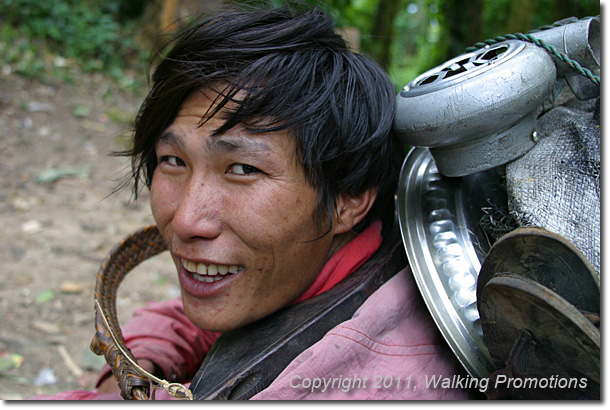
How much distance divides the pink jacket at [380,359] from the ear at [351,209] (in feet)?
0.74

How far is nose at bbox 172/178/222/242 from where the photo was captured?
1.30m

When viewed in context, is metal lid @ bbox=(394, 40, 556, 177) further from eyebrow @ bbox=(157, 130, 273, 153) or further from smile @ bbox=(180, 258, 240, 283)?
smile @ bbox=(180, 258, 240, 283)

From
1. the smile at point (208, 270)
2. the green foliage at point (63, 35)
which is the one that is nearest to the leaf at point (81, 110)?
the green foliage at point (63, 35)

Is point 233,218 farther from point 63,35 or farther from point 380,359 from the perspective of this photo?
point 63,35

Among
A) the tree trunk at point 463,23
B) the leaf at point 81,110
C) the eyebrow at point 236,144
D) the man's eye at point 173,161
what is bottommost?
the leaf at point 81,110

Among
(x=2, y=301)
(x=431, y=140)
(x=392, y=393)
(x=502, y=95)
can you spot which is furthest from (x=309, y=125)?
(x=2, y=301)

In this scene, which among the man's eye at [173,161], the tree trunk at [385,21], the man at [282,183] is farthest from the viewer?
the tree trunk at [385,21]

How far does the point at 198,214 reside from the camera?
130 cm

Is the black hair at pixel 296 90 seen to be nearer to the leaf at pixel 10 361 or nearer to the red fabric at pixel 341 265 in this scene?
the red fabric at pixel 341 265

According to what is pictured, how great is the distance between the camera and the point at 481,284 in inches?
42.9

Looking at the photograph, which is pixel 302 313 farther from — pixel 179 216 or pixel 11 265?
pixel 11 265

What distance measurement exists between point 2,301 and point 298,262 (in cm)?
261

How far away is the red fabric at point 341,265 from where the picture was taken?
149 centimetres

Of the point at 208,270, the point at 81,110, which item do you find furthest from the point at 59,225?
the point at 208,270
